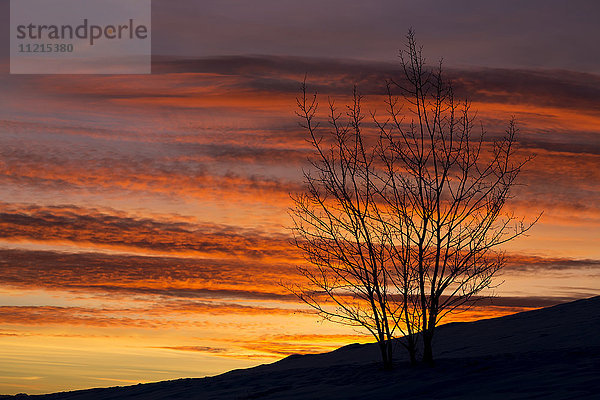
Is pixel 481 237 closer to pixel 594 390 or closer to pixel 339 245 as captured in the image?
pixel 339 245

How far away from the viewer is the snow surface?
32.1 feet

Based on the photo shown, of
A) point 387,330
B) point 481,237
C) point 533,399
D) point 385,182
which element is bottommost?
point 533,399

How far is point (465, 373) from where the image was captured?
36.0 feet

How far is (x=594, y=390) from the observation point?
872 centimetres

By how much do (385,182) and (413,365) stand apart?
3363 millimetres

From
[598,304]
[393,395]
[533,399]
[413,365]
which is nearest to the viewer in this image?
[533,399]

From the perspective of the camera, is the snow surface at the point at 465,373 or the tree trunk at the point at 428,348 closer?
the snow surface at the point at 465,373

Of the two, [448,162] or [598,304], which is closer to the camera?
[448,162]

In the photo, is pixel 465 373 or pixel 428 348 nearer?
pixel 465 373

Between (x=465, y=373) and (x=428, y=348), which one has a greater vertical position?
(x=428, y=348)

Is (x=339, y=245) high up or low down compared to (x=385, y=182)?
down

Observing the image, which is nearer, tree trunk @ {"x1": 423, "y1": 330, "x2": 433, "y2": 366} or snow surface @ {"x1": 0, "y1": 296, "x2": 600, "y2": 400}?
snow surface @ {"x1": 0, "y1": 296, "x2": 600, "y2": 400}

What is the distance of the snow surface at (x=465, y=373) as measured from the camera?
385 inches

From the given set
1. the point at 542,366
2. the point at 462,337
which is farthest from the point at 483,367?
the point at 462,337
